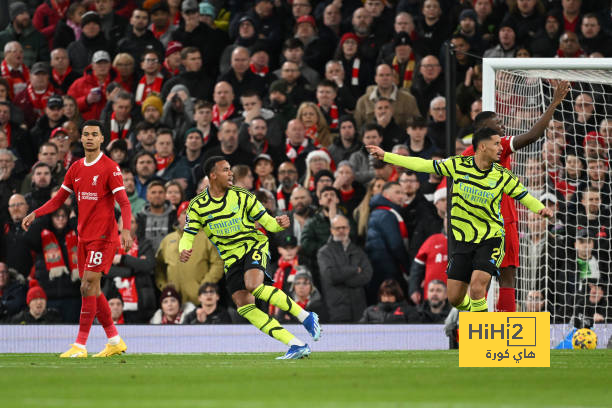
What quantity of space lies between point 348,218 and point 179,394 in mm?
8203

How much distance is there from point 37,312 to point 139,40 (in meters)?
6.25

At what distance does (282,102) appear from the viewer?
17234 millimetres

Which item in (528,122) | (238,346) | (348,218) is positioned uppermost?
(528,122)

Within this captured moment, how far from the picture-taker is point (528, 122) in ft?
47.1

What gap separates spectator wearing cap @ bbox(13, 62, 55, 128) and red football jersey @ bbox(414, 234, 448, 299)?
7.77m

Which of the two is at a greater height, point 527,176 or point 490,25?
point 490,25

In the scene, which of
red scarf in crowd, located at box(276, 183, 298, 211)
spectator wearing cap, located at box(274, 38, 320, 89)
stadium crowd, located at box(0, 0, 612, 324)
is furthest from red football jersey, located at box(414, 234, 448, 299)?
spectator wearing cap, located at box(274, 38, 320, 89)

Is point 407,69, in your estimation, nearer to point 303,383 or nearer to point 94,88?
point 94,88

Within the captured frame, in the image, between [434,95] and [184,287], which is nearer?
[184,287]

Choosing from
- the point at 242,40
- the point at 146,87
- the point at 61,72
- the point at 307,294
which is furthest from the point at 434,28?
the point at 61,72

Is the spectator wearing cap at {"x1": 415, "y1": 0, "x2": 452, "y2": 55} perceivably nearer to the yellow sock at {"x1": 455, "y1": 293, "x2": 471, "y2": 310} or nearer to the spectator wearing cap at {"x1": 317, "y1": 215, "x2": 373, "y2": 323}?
the spectator wearing cap at {"x1": 317, "y1": 215, "x2": 373, "y2": 323}

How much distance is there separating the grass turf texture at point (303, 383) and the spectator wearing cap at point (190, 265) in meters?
3.78

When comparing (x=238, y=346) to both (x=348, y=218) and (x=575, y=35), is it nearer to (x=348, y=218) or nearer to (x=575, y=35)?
Result: (x=348, y=218)

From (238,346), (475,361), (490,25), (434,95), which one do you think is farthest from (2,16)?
(490,25)
